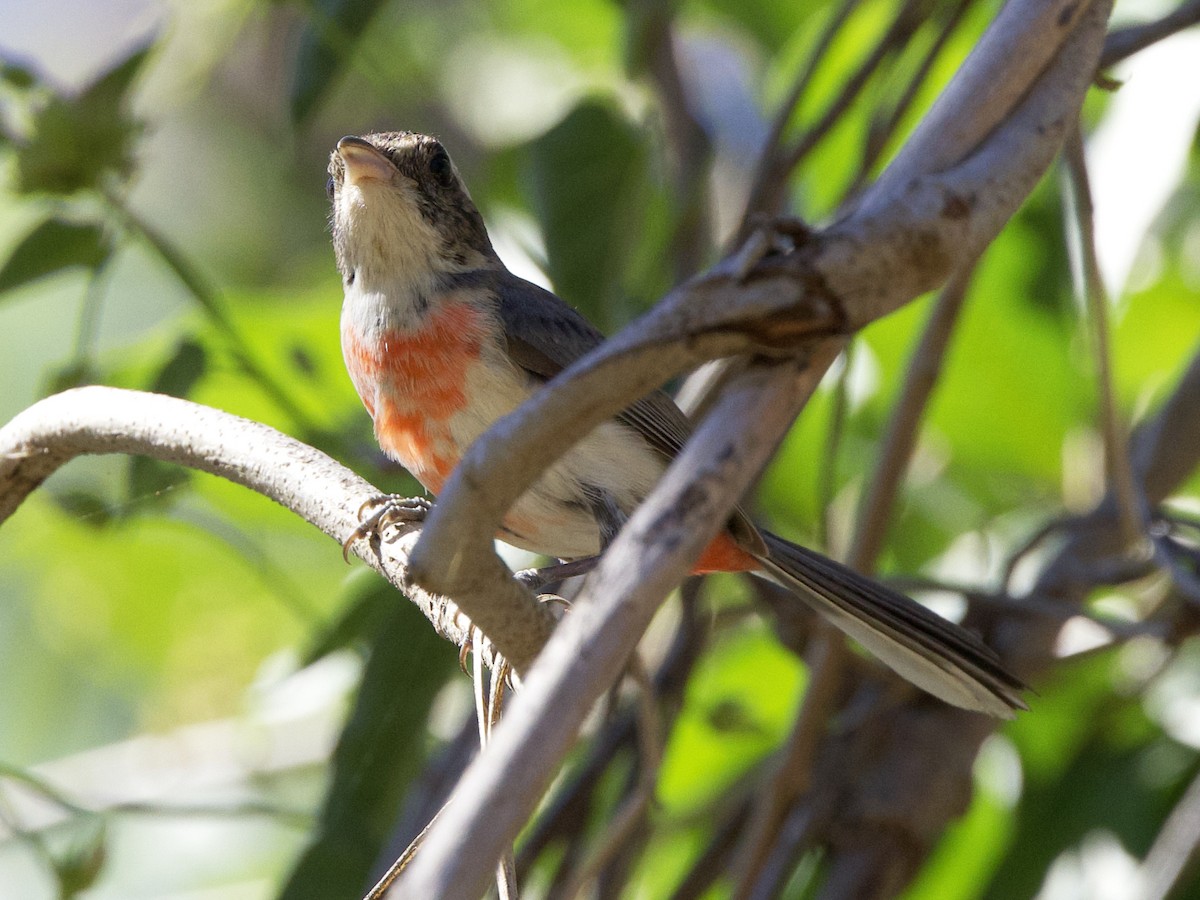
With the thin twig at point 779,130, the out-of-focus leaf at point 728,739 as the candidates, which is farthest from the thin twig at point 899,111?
the out-of-focus leaf at point 728,739

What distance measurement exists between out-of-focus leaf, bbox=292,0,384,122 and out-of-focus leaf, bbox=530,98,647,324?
59 cm

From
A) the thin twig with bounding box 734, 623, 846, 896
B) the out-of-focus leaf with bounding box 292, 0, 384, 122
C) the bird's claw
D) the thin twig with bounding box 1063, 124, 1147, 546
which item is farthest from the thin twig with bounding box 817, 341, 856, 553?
the out-of-focus leaf with bounding box 292, 0, 384, 122

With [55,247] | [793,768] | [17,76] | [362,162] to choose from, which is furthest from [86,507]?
[793,768]

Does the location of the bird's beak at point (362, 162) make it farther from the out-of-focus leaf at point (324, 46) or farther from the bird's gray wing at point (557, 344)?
the bird's gray wing at point (557, 344)

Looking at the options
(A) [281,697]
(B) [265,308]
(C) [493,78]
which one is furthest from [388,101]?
(C) [493,78]

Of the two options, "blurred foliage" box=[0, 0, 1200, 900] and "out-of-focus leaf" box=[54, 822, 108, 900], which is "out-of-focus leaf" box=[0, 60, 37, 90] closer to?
"blurred foliage" box=[0, 0, 1200, 900]

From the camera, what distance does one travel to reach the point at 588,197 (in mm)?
3387

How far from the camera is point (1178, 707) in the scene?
3.28m

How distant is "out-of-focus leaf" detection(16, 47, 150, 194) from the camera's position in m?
2.65

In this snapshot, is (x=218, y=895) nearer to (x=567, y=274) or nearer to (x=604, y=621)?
(x=567, y=274)

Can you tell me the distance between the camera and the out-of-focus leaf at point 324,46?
2.86m

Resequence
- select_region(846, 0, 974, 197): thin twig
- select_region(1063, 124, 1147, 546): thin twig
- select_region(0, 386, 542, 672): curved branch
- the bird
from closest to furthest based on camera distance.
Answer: select_region(0, 386, 542, 672): curved branch → select_region(1063, 124, 1147, 546): thin twig → the bird → select_region(846, 0, 974, 197): thin twig

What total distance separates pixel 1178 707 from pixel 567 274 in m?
1.76

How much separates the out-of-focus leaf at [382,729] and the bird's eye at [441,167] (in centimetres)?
104
